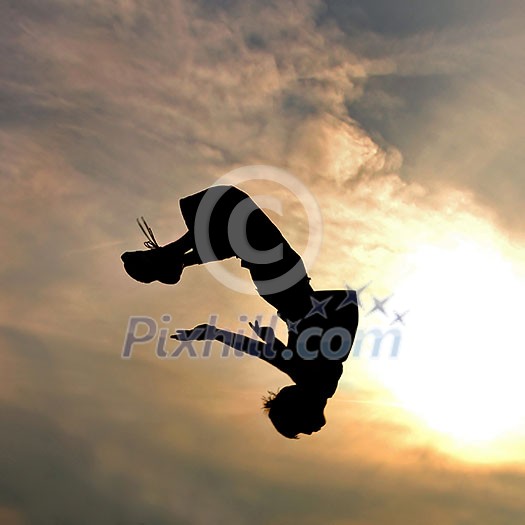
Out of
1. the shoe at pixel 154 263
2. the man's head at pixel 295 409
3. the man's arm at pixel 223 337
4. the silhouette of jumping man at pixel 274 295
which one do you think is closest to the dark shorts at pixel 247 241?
the silhouette of jumping man at pixel 274 295

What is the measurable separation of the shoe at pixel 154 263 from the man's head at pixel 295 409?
2361 mm

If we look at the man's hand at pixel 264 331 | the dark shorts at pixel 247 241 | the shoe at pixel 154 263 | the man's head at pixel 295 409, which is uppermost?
the dark shorts at pixel 247 241

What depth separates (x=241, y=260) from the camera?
8359 millimetres

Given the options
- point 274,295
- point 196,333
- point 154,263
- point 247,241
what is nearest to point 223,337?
point 196,333

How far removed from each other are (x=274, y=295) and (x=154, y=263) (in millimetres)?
1750

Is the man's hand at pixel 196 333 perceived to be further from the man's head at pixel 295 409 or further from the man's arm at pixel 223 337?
the man's head at pixel 295 409

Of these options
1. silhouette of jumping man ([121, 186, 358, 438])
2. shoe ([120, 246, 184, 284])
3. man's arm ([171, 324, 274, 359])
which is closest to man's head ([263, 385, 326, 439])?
silhouette of jumping man ([121, 186, 358, 438])

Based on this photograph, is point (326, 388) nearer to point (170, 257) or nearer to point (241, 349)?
point (241, 349)

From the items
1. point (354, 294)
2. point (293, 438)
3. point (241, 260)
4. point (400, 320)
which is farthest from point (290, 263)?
point (400, 320)

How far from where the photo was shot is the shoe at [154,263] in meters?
8.58

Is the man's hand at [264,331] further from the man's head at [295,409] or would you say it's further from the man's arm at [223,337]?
the man's head at [295,409]

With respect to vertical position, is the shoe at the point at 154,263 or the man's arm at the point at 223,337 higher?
the shoe at the point at 154,263

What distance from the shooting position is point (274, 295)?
8.56 meters

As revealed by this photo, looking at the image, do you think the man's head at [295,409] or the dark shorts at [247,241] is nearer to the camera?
the dark shorts at [247,241]
